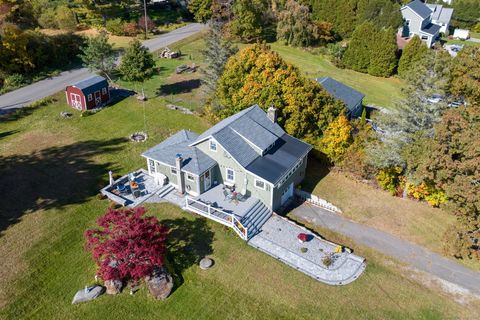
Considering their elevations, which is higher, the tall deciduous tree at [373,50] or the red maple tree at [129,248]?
the tall deciduous tree at [373,50]

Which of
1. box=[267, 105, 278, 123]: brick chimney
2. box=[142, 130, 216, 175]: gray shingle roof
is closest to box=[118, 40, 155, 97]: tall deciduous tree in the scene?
box=[142, 130, 216, 175]: gray shingle roof

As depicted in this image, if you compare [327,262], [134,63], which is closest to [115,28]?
[134,63]

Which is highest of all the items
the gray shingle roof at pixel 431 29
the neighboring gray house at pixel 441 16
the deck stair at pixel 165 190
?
the neighboring gray house at pixel 441 16

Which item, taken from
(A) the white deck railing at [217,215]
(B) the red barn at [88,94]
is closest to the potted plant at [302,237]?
(A) the white deck railing at [217,215]

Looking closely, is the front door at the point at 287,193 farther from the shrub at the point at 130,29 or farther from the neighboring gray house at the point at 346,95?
the shrub at the point at 130,29

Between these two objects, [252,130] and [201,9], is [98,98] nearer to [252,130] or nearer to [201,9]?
[252,130]

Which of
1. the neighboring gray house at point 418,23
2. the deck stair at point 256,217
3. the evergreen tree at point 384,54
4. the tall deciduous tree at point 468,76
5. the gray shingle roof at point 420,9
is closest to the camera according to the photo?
the deck stair at point 256,217

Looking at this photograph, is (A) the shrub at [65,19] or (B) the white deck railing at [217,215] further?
(A) the shrub at [65,19]
